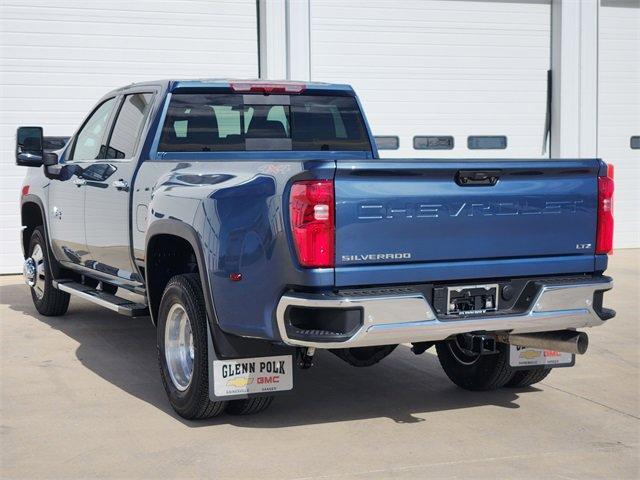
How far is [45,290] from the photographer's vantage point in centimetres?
902

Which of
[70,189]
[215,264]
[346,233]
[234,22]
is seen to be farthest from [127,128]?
[234,22]

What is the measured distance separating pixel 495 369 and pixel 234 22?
8.27 meters

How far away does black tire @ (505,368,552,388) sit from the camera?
21.0ft

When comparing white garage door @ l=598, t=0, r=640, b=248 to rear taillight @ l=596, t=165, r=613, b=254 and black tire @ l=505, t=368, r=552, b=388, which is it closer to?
black tire @ l=505, t=368, r=552, b=388

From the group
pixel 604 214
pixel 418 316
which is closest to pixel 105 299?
pixel 418 316

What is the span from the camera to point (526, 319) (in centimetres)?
536

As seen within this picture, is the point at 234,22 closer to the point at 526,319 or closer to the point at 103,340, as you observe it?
the point at 103,340

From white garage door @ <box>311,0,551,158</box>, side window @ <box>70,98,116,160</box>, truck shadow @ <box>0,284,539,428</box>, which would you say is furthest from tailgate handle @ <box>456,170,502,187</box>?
white garage door @ <box>311,0,551,158</box>

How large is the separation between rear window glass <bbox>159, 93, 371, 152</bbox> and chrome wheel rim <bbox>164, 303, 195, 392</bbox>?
4.34 feet

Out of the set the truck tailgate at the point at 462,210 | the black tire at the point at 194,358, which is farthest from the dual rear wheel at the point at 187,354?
the truck tailgate at the point at 462,210

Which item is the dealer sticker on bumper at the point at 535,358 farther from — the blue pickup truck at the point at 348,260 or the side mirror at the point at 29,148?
the side mirror at the point at 29,148

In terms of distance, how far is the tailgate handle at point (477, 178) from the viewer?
5.21 m

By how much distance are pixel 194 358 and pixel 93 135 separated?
9.98ft

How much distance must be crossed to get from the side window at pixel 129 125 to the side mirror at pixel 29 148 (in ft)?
2.70
